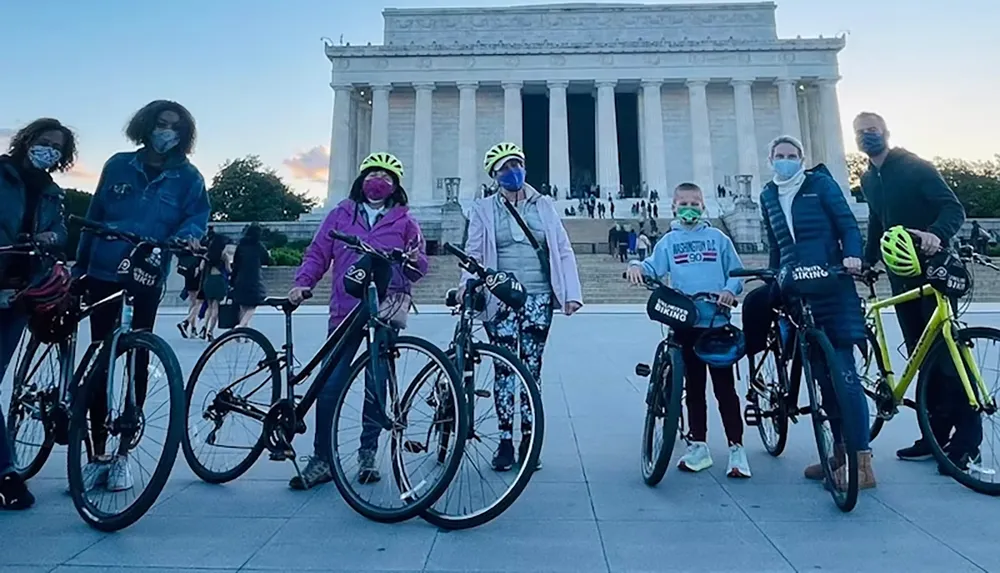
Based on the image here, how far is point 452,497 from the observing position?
398 cm

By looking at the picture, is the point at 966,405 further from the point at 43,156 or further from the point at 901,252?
the point at 43,156

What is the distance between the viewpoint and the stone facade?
49.0 metres

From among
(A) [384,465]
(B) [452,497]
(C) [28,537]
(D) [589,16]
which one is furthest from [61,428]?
(D) [589,16]

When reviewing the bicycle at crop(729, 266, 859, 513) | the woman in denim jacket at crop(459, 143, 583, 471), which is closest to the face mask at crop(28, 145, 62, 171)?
the woman in denim jacket at crop(459, 143, 583, 471)

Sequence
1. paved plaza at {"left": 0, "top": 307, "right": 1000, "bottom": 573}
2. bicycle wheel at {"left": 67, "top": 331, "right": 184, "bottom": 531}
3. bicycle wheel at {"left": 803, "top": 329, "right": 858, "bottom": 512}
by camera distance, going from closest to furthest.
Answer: paved plaza at {"left": 0, "top": 307, "right": 1000, "bottom": 573}, bicycle wheel at {"left": 67, "top": 331, "right": 184, "bottom": 531}, bicycle wheel at {"left": 803, "top": 329, "right": 858, "bottom": 512}

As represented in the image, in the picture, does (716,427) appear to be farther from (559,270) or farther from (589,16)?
(589,16)

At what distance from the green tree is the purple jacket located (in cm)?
6864

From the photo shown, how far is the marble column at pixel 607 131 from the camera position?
4897 cm

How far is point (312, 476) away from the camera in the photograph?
4.36 metres

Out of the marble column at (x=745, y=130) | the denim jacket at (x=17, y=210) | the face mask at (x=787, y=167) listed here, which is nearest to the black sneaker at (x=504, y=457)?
the face mask at (x=787, y=167)

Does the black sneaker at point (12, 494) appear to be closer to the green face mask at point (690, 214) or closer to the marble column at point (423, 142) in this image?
the green face mask at point (690, 214)

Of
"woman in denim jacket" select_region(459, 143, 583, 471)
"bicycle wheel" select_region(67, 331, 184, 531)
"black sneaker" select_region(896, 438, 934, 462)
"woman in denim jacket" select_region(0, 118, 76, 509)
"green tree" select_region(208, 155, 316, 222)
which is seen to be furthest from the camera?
"green tree" select_region(208, 155, 316, 222)

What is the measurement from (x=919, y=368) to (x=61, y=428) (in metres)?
5.37

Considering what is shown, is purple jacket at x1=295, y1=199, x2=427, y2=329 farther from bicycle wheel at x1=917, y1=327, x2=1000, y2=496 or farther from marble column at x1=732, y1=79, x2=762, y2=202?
marble column at x1=732, y1=79, x2=762, y2=202
